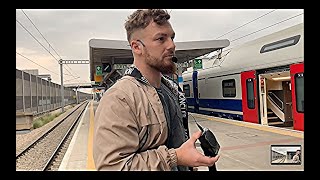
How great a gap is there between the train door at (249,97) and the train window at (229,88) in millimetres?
474

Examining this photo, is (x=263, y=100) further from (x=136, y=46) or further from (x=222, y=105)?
(x=136, y=46)

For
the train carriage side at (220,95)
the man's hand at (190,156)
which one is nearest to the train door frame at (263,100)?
the train carriage side at (220,95)

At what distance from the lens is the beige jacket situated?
33.3 inches

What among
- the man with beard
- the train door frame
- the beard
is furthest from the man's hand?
the train door frame

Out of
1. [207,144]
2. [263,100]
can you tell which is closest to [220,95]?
[263,100]

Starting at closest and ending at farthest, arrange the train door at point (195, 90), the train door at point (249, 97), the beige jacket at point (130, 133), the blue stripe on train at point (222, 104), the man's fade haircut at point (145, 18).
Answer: the beige jacket at point (130, 133) < the man's fade haircut at point (145, 18) < the train door at point (249, 97) < the blue stripe on train at point (222, 104) < the train door at point (195, 90)

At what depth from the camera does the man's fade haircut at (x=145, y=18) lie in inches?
37.9

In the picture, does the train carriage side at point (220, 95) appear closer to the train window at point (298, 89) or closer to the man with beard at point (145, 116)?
the train window at point (298, 89)

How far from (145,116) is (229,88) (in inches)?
297

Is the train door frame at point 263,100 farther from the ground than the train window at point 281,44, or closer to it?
closer to it

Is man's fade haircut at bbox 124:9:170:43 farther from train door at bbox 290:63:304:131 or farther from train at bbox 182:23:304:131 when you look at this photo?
train door at bbox 290:63:304:131

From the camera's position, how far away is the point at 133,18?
98 cm
